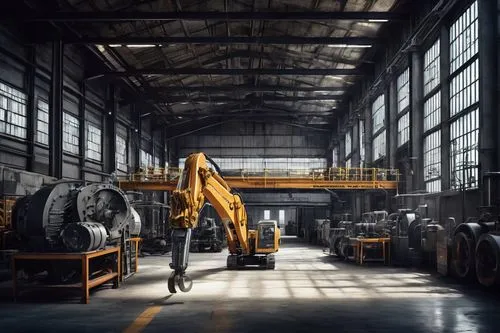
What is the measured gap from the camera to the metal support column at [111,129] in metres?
41.4

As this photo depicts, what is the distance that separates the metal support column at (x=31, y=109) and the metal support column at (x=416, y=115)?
19.3 metres

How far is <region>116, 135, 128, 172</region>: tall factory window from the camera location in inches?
1747

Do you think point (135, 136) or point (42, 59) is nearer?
point (42, 59)

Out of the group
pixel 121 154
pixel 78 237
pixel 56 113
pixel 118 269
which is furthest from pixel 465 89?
pixel 121 154

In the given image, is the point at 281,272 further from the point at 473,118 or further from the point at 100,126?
the point at 100,126

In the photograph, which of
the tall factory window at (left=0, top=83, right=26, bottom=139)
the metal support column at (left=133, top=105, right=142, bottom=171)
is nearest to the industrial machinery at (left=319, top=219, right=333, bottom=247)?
the metal support column at (left=133, top=105, right=142, bottom=171)

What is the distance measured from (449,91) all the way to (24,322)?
2159 cm

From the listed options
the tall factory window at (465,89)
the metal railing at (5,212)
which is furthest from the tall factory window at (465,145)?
the metal railing at (5,212)

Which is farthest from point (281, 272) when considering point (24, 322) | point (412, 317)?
point (24, 322)

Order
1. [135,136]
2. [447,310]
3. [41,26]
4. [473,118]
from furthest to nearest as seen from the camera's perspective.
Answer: [135,136] < [41,26] < [473,118] < [447,310]

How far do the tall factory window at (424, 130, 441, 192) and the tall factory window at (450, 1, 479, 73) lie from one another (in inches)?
166

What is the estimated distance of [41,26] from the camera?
29625 mm

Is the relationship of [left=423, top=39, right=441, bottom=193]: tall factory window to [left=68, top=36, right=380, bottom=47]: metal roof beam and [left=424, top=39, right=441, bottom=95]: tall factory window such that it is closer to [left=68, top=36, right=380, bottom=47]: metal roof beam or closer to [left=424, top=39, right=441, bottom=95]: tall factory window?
[left=424, top=39, right=441, bottom=95]: tall factory window

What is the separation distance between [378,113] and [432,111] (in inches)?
469
